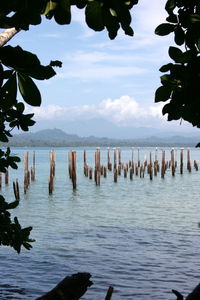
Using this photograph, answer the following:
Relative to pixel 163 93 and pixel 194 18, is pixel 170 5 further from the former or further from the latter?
pixel 163 93

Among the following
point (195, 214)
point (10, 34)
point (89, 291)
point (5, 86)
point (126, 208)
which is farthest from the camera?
point (126, 208)

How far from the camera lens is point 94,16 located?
152 centimetres

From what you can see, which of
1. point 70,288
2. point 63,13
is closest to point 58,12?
point 63,13

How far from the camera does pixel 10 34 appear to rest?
313 cm

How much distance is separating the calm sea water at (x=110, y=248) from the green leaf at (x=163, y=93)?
7627mm

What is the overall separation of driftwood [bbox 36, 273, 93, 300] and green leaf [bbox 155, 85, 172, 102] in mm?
1825

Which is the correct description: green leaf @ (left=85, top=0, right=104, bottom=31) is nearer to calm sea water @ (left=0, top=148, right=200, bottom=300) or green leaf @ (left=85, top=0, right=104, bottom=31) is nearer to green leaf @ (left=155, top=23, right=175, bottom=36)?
green leaf @ (left=155, top=23, right=175, bottom=36)

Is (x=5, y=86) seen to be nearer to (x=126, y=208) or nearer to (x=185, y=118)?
(x=185, y=118)

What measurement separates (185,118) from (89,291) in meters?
7.93

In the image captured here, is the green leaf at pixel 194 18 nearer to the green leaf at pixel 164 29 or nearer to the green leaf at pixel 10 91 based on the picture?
the green leaf at pixel 164 29

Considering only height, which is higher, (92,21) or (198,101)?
(92,21)

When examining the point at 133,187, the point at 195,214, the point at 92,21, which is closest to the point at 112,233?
the point at 195,214

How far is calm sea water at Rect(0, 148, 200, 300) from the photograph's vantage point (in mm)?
10062

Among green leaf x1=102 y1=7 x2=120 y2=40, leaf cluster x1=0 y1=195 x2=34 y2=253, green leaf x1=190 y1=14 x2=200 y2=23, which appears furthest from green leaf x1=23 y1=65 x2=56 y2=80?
leaf cluster x1=0 y1=195 x2=34 y2=253
